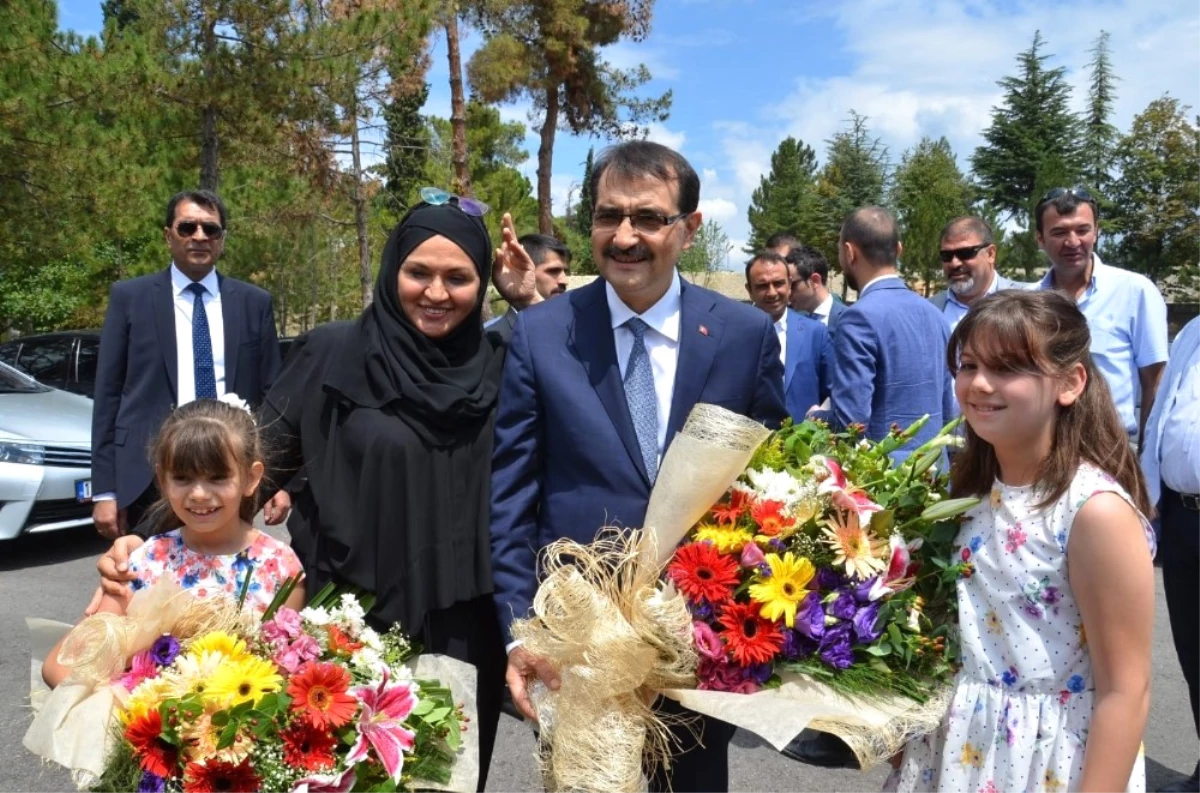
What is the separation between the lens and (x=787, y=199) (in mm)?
50781

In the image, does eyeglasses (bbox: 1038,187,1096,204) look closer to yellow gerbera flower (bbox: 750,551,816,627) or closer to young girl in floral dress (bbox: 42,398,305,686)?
yellow gerbera flower (bbox: 750,551,816,627)

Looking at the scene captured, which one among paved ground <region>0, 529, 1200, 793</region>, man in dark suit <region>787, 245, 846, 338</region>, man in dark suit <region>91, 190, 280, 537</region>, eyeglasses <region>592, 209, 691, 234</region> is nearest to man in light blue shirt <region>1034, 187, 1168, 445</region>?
paved ground <region>0, 529, 1200, 793</region>

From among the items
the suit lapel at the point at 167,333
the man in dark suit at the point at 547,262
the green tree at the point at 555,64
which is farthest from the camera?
the green tree at the point at 555,64

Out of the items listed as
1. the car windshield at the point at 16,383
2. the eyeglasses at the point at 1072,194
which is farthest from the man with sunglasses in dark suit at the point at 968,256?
the car windshield at the point at 16,383

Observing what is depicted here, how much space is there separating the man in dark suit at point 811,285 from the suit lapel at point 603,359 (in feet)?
15.9

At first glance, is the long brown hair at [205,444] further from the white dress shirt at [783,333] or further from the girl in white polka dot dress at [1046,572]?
the white dress shirt at [783,333]

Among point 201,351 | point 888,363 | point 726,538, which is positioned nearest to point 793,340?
point 888,363

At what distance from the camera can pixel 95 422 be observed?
4.15m

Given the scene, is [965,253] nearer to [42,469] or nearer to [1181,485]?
[1181,485]

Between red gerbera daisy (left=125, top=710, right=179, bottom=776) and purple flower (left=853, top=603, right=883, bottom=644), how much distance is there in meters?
1.43

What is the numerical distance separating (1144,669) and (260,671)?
1.79 m

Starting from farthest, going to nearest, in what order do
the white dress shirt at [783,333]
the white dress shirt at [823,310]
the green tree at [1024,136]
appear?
1. the green tree at [1024,136]
2. the white dress shirt at [823,310]
3. the white dress shirt at [783,333]

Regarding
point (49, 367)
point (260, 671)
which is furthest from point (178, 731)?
point (49, 367)

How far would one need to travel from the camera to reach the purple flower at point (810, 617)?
6.44ft
